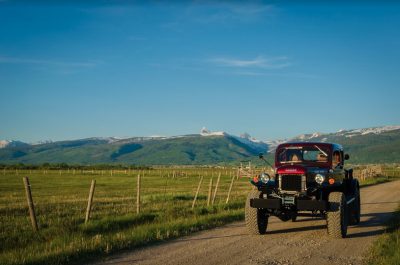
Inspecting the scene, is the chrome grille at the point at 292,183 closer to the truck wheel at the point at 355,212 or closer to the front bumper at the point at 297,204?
the front bumper at the point at 297,204

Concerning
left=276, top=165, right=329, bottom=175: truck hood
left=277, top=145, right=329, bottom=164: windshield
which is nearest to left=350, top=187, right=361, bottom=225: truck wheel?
left=277, top=145, right=329, bottom=164: windshield

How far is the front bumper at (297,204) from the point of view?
1344cm

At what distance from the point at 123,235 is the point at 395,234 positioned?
300 inches

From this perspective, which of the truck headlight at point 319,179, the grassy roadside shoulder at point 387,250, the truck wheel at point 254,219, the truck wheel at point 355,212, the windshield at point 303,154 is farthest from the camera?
the truck wheel at point 355,212

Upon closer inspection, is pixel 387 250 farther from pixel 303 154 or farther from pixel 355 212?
pixel 355 212

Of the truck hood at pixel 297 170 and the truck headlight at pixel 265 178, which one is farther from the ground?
the truck hood at pixel 297 170

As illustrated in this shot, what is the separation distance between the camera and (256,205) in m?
14.1

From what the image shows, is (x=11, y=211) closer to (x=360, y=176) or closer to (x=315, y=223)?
(x=315, y=223)

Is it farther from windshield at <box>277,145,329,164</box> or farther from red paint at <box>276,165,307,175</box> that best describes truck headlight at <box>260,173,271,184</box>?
windshield at <box>277,145,329,164</box>

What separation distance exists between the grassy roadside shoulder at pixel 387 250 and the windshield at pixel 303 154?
3.01 metres

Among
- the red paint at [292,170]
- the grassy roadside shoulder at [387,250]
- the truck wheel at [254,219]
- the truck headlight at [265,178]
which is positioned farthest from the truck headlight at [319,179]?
the grassy roadside shoulder at [387,250]

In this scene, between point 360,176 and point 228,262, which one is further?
point 360,176

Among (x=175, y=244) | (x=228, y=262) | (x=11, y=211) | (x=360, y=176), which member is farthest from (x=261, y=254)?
→ (x=360, y=176)

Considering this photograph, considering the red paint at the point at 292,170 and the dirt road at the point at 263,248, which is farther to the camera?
the red paint at the point at 292,170
